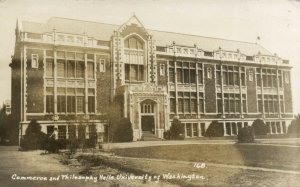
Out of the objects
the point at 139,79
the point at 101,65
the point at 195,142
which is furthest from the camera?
the point at 139,79

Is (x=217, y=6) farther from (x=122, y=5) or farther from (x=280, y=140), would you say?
(x=280, y=140)

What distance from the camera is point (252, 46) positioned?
741cm

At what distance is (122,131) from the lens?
7.02 m

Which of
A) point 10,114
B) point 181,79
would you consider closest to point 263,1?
point 181,79

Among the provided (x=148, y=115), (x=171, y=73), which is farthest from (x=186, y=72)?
(x=148, y=115)

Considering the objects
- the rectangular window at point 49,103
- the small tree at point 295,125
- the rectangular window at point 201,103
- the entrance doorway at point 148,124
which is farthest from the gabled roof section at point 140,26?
the entrance doorway at point 148,124

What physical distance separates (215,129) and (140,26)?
9.69ft

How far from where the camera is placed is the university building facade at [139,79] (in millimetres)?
6375

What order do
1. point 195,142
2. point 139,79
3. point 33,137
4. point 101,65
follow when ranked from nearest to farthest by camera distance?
1. point 33,137
2. point 101,65
3. point 195,142
4. point 139,79

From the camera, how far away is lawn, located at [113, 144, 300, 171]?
20.5ft

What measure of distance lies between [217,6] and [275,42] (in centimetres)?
155

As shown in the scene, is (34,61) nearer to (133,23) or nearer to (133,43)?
(133,23)

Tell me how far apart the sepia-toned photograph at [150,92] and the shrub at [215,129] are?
4 cm

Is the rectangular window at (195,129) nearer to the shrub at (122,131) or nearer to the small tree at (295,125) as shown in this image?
the shrub at (122,131)
